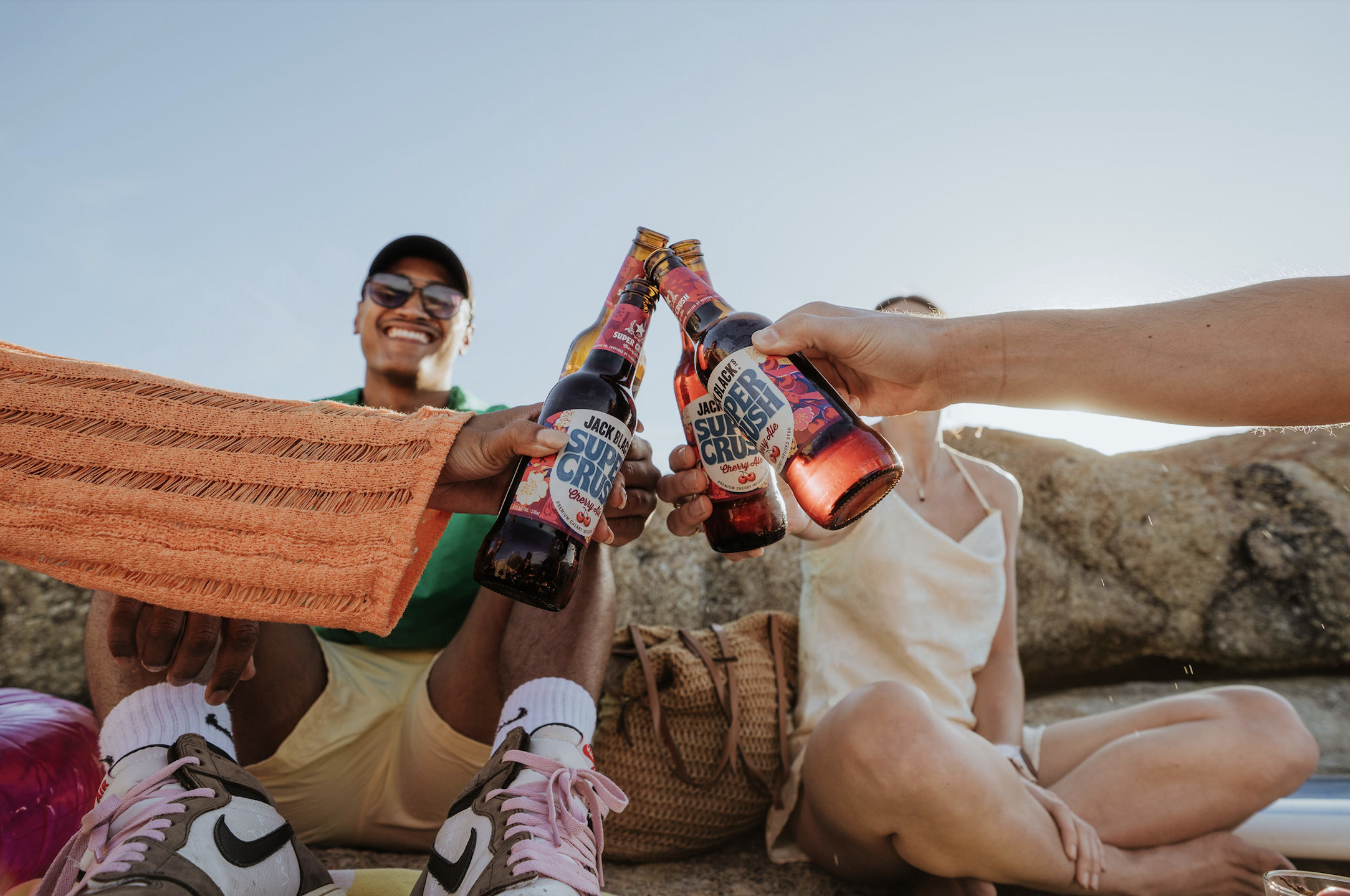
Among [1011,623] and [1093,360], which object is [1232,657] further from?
[1093,360]

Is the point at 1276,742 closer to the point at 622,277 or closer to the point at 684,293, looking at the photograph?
the point at 684,293

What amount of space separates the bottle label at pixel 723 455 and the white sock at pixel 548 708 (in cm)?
47

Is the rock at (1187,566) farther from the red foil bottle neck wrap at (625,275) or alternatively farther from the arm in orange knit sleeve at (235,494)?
the arm in orange knit sleeve at (235,494)

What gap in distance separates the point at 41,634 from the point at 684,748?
106 inches

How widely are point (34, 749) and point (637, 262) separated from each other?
1.66 m

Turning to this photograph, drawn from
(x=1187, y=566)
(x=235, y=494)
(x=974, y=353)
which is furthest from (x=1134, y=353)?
(x=1187, y=566)

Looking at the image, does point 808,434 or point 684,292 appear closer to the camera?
point 808,434

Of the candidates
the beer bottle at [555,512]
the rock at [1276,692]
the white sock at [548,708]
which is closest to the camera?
the beer bottle at [555,512]

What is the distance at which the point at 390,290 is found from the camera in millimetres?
2629

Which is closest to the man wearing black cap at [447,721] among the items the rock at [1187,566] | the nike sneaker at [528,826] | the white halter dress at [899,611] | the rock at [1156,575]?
the nike sneaker at [528,826]

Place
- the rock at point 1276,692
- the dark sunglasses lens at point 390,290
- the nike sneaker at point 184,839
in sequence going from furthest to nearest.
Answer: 1. the rock at point 1276,692
2. the dark sunglasses lens at point 390,290
3. the nike sneaker at point 184,839

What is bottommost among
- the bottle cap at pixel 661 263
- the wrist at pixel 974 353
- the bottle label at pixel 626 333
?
the wrist at pixel 974 353

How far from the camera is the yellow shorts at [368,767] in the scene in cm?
161

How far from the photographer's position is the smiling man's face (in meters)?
2.63
